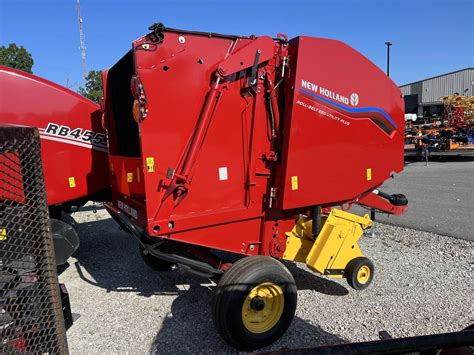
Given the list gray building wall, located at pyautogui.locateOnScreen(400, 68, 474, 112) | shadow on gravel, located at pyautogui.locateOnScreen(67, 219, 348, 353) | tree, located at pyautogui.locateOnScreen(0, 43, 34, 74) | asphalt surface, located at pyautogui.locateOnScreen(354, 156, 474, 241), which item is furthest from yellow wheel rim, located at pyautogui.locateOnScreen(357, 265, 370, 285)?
gray building wall, located at pyautogui.locateOnScreen(400, 68, 474, 112)

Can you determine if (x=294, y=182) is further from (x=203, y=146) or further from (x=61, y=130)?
(x=61, y=130)

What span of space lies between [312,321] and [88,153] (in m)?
3.37

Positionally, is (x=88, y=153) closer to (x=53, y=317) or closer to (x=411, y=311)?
(x=53, y=317)

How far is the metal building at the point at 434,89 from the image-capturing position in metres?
38.0

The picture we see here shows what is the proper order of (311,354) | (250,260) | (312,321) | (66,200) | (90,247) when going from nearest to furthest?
(311,354) < (250,260) < (312,321) < (66,200) < (90,247)

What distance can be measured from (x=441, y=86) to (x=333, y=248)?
4192 cm

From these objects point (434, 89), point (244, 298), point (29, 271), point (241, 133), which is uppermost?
point (434, 89)

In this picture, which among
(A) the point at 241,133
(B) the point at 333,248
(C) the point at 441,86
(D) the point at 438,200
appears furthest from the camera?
(C) the point at 441,86

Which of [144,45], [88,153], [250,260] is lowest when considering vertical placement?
[250,260]

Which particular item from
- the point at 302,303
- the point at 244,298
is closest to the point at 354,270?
the point at 302,303

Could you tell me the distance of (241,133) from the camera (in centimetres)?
349

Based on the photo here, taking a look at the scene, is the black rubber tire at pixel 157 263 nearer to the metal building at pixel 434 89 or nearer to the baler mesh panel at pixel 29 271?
the baler mesh panel at pixel 29 271

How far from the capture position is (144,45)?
3.06 m

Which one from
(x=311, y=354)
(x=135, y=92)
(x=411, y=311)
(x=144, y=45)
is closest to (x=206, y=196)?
(x=135, y=92)
